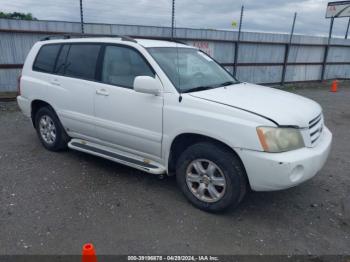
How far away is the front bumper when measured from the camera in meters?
3.06

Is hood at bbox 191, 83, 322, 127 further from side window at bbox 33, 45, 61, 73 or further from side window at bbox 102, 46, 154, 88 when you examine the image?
side window at bbox 33, 45, 61, 73

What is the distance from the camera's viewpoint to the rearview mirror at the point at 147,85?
3564 millimetres

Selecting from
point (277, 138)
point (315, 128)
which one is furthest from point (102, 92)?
point (315, 128)

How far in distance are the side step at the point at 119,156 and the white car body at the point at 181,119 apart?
2 cm

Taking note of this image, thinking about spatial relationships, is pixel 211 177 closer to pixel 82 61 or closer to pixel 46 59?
pixel 82 61

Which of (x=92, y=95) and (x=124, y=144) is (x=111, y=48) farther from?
(x=124, y=144)

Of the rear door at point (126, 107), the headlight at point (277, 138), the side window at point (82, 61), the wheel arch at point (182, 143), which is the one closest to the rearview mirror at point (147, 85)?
the rear door at point (126, 107)

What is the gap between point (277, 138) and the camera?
312 centimetres

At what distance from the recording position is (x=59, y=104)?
16.0ft

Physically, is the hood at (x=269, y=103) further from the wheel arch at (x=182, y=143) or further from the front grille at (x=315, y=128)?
the wheel arch at (x=182, y=143)

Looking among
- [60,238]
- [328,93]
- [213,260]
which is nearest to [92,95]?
[60,238]

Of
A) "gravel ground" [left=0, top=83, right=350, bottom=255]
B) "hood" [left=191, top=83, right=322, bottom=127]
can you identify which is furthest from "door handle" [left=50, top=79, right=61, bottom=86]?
"hood" [left=191, top=83, right=322, bottom=127]

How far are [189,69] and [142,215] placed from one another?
190 cm

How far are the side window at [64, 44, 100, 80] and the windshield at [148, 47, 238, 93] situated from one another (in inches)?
37.3
